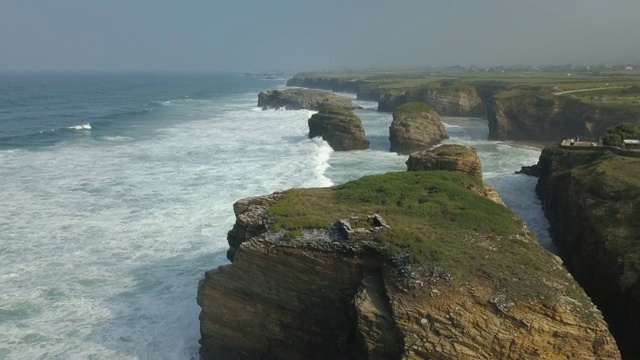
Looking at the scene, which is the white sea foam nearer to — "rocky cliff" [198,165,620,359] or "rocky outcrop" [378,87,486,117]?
"rocky outcrop" [378,87,486,117]

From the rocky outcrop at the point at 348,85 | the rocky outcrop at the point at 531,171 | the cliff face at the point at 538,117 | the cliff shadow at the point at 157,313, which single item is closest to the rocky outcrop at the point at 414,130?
the cliff face at the point at 538,117

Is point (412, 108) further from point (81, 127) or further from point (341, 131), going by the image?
point (81, 127)

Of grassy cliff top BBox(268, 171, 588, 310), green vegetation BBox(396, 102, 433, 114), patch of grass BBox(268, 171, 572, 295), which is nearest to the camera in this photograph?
grassy cliff top BBox(268, 171, 588, 310)

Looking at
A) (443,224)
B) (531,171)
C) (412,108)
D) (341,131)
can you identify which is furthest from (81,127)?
(443,224)

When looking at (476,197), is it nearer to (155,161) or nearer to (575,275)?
(575,275)

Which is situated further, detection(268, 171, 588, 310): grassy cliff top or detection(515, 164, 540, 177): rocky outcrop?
detection(515, 164, 540, 177): rocky outcrop

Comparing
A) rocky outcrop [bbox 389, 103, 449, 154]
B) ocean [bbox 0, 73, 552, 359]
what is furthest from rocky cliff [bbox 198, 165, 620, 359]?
rocky outcrop [bbox 389, 103, 449, 154]

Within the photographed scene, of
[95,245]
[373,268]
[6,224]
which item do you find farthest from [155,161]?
[373,268]
